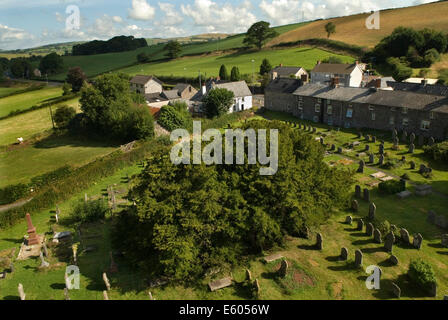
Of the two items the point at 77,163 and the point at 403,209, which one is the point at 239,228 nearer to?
the point at 403,209

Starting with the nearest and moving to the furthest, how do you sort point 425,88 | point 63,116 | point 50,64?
point 425,88 < point 63,116 < point 50,64

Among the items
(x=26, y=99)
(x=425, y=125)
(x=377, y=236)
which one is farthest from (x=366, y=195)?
(x=26, y=99)

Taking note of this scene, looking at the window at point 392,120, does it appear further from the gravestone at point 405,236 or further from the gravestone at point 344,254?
the gravestone at point 344,254

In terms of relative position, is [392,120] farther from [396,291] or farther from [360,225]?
[396,291]

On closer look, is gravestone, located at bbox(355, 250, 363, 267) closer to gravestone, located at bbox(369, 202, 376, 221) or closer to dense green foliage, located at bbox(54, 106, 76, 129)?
gravestone, located at bbox(369, 202, 376, 221)

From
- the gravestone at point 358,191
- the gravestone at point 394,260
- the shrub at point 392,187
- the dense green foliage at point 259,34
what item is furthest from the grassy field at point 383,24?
the gravestone at point 394,260
